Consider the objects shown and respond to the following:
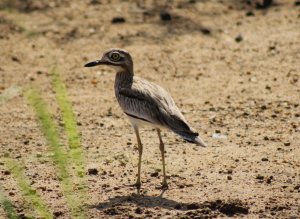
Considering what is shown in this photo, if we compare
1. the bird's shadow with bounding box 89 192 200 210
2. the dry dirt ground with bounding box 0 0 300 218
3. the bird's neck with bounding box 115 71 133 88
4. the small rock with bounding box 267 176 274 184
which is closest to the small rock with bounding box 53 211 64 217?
the dry dirt ground with bounding box 0 0 300 218

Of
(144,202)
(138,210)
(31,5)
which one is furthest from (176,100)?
(31,5)

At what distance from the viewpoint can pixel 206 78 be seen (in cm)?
965

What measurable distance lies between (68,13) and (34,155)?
17.2ft

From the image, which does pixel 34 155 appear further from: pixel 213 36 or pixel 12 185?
pixel 213 36

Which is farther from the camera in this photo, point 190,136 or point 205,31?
point 205,31

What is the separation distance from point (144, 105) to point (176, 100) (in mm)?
2753

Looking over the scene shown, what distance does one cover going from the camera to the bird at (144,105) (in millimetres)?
5895

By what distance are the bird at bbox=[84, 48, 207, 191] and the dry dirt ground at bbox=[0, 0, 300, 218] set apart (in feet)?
1.60

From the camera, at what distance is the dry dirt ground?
595cm

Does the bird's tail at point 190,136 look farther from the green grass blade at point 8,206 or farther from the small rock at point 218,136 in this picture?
the small rock at point 218,136

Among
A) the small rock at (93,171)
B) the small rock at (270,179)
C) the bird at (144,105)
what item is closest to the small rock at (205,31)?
the bird at (144,105)

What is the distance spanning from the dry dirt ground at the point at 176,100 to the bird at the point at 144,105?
1.60ft

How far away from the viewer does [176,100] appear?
350 inches

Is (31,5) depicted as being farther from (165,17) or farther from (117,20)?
(165,17)
